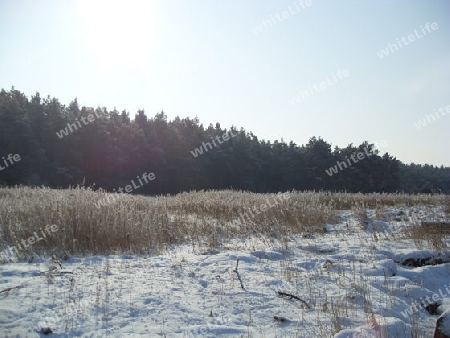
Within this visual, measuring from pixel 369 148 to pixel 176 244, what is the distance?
6140 centimetres

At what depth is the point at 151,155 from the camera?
39.5 meters

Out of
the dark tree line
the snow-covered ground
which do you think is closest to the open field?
the snow-covered ground

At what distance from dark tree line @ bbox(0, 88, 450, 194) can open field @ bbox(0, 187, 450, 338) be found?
15605 mm

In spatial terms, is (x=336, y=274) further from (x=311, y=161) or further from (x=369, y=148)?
(x=369, y=148)
